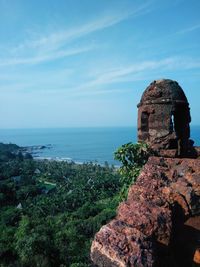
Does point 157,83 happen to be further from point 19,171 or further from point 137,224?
point 19,171

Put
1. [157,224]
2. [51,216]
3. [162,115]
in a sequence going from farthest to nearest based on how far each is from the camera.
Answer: [51,216], [162,115], [157,224]

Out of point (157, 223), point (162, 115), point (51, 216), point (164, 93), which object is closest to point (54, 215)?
point (51, 216)

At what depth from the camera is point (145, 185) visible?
4.87m

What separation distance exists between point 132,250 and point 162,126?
6.29 m

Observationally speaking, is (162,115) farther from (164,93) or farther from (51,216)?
(51,216)

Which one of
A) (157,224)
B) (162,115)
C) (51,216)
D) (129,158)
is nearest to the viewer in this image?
(157,224)

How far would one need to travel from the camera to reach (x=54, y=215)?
55.0m

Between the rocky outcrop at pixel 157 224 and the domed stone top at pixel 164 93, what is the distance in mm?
3576

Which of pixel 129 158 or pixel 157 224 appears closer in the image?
pixel 157 224

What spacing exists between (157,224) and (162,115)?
577 cm

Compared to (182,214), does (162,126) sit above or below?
above

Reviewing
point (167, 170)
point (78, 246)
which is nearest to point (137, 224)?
point (167, 170)

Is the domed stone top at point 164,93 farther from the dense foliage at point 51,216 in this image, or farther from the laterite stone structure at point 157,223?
the laterite stone structure at point 157,223

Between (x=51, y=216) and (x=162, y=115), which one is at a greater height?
(x=162, y=115)
